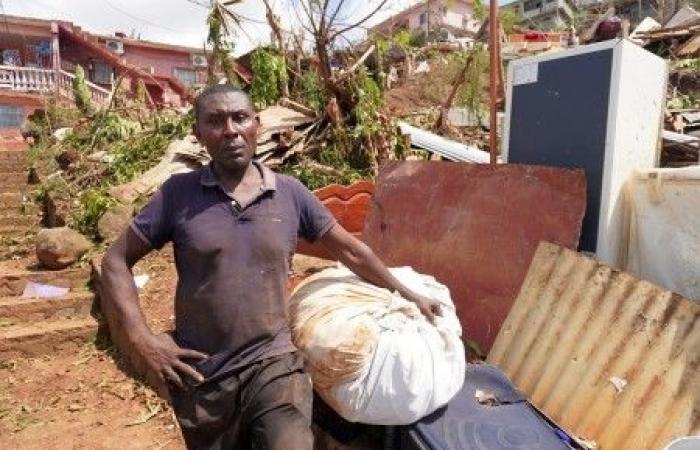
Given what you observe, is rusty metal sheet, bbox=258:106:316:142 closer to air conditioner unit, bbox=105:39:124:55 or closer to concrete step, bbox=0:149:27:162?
concrete step, bbox=0:149:27:162

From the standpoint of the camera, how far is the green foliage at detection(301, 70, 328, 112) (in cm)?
711

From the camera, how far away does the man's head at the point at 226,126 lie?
2084 millimetres

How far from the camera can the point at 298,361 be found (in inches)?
82.0

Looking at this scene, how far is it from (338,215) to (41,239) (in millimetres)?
2948

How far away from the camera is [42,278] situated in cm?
529

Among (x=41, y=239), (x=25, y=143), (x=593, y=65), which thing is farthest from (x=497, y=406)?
(x=25, y=143)

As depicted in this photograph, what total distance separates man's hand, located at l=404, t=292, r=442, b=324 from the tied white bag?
0.03 m

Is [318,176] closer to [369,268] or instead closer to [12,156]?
[369,268]

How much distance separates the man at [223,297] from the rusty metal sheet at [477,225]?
126cm

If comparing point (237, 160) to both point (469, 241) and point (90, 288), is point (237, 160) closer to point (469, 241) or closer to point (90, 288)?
point (469, 241)

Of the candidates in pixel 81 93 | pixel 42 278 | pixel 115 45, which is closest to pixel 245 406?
pixel 42 278

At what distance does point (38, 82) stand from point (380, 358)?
19.2 meters

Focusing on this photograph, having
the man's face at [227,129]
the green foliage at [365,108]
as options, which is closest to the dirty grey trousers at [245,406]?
the man's face at [227,129]

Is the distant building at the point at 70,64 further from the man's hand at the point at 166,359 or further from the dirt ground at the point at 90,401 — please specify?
the man's hand at the point at 166,359
